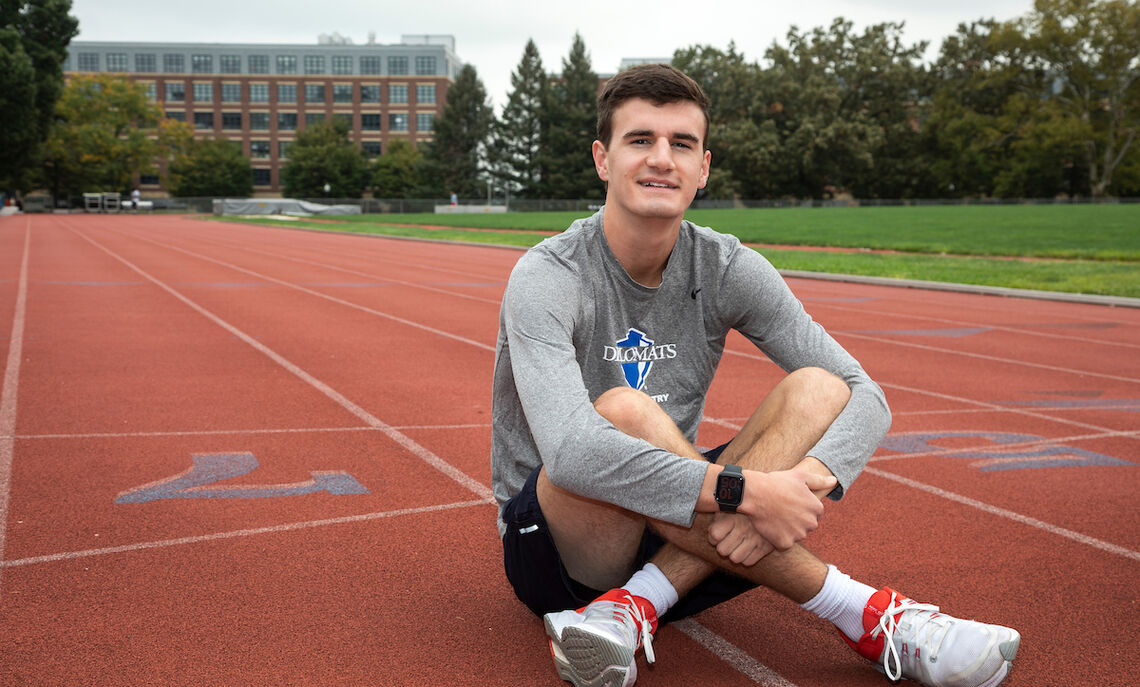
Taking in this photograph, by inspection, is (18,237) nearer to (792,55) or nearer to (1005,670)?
(1005,670)

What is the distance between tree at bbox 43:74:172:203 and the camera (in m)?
80.6

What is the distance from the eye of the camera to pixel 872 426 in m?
2.88

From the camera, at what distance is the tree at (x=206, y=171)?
89625 mm

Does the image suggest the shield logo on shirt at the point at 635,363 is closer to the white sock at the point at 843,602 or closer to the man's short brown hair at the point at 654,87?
the man's short brown hair at the point at 654,87

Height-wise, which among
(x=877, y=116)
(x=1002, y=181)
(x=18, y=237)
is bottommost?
(x=18, y=237)

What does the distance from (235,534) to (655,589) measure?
201 cm

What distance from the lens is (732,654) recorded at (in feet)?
9.77

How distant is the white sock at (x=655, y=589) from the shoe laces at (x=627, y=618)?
0.06 m

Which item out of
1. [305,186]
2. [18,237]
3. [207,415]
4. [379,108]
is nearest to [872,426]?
[207,415]

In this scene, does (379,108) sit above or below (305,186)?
above

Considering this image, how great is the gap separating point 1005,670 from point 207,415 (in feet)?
16.2

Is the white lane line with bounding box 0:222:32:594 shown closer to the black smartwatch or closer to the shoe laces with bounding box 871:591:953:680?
the black smartwatch

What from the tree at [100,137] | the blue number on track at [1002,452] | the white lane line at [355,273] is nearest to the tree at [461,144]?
the tree at [100,137]

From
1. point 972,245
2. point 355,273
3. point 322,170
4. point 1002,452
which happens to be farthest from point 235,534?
point 322,170
